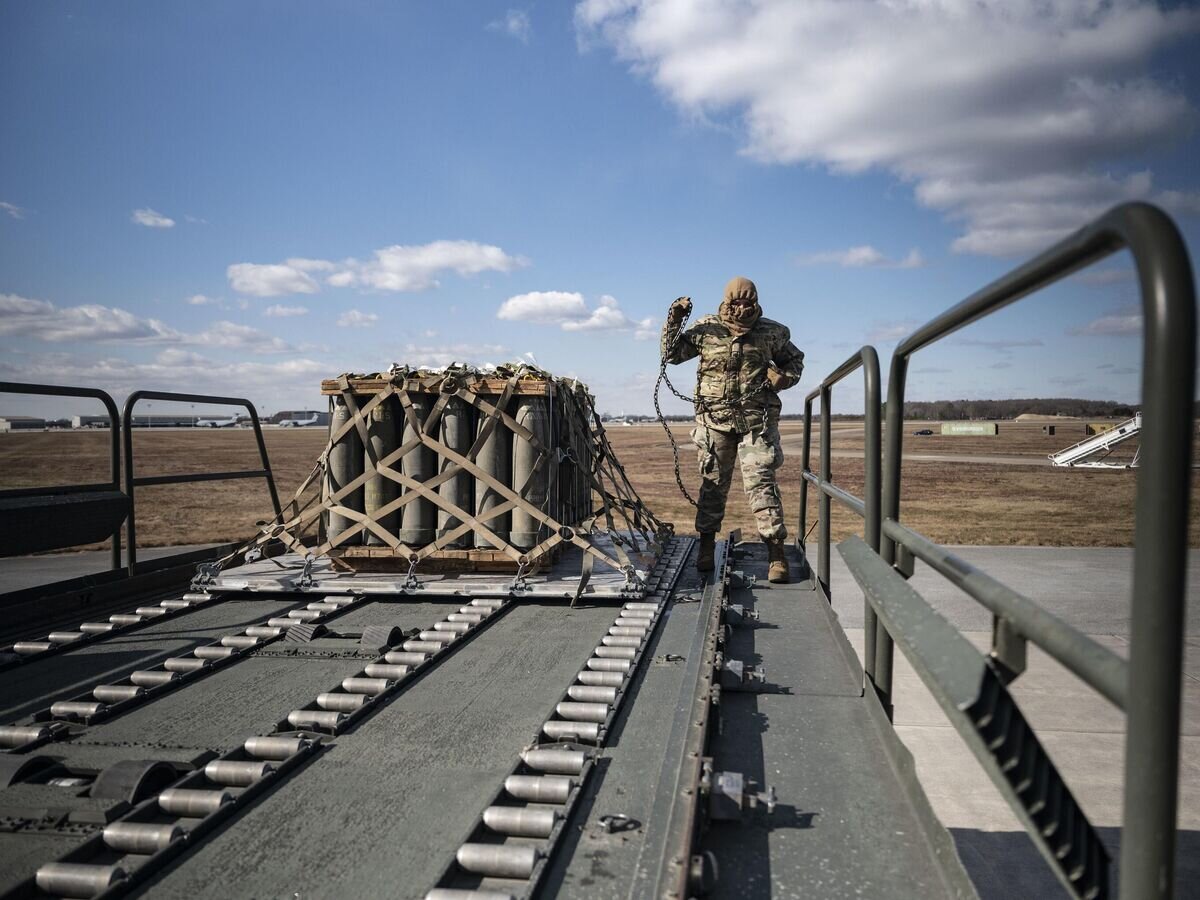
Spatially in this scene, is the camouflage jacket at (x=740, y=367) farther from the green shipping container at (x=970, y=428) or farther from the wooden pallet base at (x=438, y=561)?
the green shipping container at (x=970, y=428)

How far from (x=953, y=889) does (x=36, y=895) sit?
1715 millimetres

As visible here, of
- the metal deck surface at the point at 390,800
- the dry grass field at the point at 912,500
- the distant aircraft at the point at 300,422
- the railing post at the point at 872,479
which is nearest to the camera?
the metal deck surface at the point at 390,800

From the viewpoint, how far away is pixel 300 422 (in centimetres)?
10375

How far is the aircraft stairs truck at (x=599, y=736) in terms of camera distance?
104cm

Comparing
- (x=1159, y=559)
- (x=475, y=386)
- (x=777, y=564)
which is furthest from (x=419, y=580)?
(x=1159, y=559)

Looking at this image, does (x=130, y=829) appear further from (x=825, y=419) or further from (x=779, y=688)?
(x=825, y=419)

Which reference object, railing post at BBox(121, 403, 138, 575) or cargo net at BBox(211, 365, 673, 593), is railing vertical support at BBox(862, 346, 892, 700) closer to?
cargo net at BBox(211, 365, 673, 593)

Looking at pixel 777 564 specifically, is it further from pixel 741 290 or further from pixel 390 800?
pixel 390 800

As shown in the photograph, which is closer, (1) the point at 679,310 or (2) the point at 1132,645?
(2) the point at 1132,645

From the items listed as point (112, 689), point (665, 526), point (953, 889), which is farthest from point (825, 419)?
point (112, 689)

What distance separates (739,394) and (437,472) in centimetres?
192

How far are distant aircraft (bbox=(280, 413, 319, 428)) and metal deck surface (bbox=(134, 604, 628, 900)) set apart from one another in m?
103

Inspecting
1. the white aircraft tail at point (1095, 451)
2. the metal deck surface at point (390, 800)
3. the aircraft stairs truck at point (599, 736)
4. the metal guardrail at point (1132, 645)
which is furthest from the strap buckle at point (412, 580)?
the white aircraft tail at point (1095, 451)

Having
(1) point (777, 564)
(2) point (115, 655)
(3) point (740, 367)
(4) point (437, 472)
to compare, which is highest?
(3) point (740, 367)
